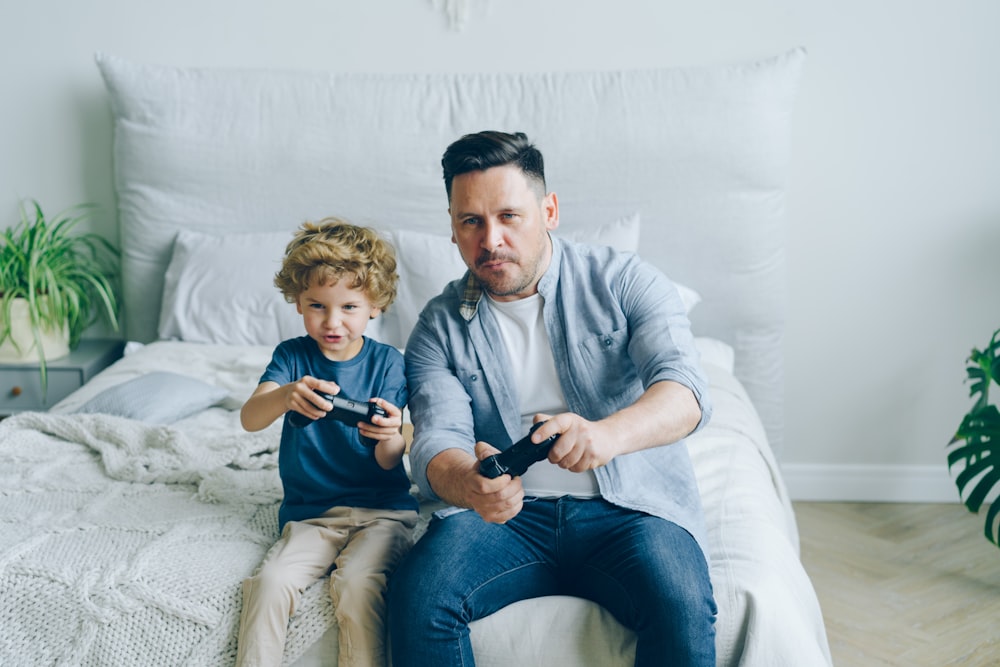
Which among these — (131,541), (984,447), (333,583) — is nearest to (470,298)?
(333,583)

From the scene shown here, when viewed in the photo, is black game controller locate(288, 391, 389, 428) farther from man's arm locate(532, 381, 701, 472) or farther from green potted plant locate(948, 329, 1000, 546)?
green potted plant locate(948, 329, 1000, 546)

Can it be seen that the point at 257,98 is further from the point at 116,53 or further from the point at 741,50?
the point at 741,50

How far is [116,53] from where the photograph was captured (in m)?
3.04

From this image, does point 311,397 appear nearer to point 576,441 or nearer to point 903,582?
point 576,441

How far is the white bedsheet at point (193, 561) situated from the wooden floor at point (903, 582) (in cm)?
54

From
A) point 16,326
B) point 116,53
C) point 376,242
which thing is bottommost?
point 16,326

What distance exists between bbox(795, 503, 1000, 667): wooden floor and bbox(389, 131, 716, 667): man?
93 centimetres

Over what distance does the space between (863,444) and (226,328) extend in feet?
6.71

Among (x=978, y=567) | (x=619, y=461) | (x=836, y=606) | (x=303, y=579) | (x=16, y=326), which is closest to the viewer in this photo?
(x=303, y=579)

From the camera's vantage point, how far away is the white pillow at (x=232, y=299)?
2699mm

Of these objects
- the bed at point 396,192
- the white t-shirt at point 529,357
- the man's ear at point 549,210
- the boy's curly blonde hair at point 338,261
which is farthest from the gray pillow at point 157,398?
the man's ear at point 549,210

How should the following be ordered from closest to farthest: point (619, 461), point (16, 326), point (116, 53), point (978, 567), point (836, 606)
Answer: point (619, 461), point (836, 606), point (978, 567), point (16, 326), point (116, 53)

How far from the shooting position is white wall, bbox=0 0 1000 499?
9.34 ft

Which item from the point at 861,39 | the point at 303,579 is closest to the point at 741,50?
the point at 861,39
